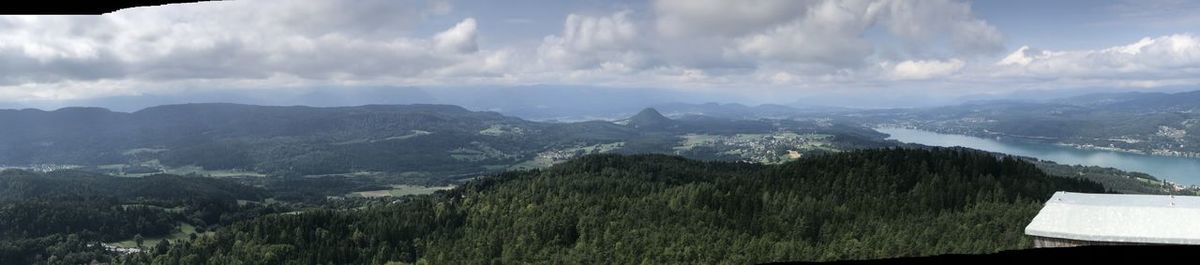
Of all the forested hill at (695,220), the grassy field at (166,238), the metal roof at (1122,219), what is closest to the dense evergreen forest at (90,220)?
the grassy field at (166,238)

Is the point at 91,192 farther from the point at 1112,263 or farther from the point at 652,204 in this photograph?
the point at 1112,263

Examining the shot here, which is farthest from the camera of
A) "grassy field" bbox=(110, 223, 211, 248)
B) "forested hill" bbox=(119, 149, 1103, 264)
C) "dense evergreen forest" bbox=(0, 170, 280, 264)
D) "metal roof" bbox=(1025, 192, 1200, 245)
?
"grassy field" bbox=(110, 223, 211, 248)

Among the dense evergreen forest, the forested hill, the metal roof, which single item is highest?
the metal roof

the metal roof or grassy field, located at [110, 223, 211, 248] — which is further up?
the metal roof

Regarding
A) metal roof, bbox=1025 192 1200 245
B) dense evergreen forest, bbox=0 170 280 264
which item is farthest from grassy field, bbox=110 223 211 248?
metal roof, bbox=1025 192 1200 245

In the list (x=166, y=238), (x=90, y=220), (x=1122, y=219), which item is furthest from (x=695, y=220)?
(x=90, y=220)

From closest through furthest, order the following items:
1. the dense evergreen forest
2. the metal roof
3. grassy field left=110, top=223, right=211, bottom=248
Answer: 1. the metal roof
2. the dense evergreen forest
3. grassy field left=110, top=223, right=211, bottom=248

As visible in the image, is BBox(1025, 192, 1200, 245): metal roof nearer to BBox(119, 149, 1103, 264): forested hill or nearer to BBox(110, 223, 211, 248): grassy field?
BBox(119, 149, 1103, 264): forested hill
